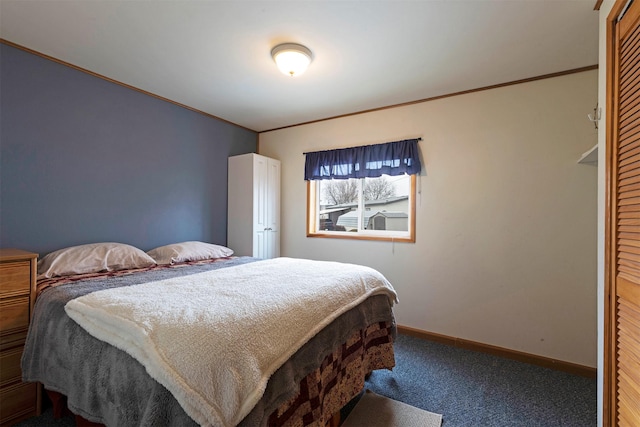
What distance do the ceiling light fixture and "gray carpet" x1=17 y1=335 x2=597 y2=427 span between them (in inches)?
94.6

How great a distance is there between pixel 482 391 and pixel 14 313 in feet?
9.92

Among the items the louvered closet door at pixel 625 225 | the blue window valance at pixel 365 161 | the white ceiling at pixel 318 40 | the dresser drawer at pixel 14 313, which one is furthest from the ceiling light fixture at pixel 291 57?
the dresser drawer at pixel 14 313

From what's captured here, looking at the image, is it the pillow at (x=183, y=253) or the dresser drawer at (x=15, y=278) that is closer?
the dresser drawer at (x=15, y=278)

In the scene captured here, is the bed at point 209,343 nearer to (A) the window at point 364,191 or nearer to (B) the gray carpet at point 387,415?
(B) the gray carpet at point 387,415

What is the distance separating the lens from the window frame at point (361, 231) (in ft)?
9.75

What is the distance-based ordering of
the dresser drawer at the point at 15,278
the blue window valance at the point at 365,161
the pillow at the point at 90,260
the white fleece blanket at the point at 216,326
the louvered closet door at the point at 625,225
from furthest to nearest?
1. the blue window valance at the point at 365,161
2. the pillow at the point at 90,260
3. the dresser drawer at the point at 15,278
4. the louvered closet door at the point at 625,225
5. the white fleece blanket at the point at 216,326

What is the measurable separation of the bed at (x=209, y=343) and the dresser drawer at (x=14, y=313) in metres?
0.10

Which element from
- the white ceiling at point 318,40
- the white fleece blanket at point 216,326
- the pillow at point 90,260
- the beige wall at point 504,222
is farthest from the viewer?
the beige wall at point 504,222

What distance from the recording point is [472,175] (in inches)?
106

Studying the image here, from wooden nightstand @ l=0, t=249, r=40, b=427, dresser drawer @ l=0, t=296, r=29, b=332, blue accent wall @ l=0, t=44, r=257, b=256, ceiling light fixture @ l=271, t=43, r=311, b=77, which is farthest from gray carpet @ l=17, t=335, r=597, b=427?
ceiling light fixture @ l=271, t=43, r=311, b=77

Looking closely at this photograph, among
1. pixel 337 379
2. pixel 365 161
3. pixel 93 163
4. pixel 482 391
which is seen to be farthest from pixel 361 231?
pixel 93 163

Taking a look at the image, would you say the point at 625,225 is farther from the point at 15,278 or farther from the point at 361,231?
the point at 15,278

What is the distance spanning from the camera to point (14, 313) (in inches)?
63.9

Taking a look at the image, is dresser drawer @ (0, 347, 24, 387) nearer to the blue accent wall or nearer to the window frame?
the blue accent wall
